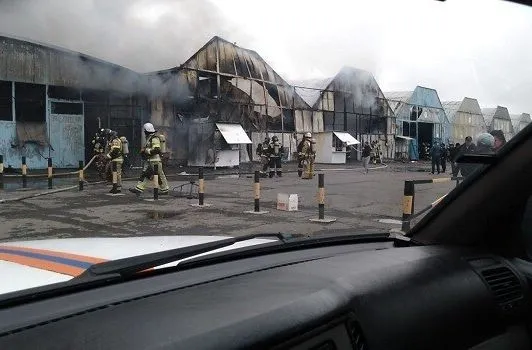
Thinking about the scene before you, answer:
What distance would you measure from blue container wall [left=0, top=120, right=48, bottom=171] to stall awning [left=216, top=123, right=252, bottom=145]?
683 centimetres

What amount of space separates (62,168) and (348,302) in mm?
16924

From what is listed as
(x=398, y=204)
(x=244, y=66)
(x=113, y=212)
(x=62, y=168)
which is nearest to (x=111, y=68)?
(x=62, y=168)

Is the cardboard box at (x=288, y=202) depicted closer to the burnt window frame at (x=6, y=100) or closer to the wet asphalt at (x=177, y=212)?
the wet asphalt at (x=177, y=212)

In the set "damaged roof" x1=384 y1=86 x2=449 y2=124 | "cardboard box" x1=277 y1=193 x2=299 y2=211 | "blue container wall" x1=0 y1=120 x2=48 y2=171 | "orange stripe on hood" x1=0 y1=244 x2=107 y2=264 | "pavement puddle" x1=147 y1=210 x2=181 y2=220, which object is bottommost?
"pavement puddle" x1=147 y1=210 x2=181 y2=220

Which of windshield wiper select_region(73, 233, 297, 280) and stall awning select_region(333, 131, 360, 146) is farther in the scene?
stall awning select_region(333, 131, 360, 146)

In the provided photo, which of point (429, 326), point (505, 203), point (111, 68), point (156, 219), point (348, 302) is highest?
point (111, 68)

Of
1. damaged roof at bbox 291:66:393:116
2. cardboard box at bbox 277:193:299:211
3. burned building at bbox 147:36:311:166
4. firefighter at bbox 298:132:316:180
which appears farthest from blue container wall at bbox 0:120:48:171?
damaged roof at bbox 291:66:393:116

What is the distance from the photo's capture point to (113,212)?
7762 millimetres

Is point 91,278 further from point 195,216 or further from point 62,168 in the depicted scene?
point 62,168

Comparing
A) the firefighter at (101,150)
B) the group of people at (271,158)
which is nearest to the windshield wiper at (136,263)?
the firefighter at (101,150)

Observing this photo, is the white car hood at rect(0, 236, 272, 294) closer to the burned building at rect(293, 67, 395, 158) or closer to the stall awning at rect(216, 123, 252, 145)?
the stall awning at rect(216, 123, 252, 145)

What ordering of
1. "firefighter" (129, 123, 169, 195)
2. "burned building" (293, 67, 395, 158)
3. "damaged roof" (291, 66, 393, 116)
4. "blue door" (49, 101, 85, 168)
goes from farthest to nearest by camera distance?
"burned building" (293, 67, 395, 158), "damaged roof" (291, 66, 393, 116), "blue door" (49, 101, 85, 168), "firefighter" (129, 123, 169, 195)

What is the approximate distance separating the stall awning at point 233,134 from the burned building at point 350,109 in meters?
5.59

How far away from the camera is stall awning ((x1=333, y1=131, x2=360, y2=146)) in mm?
25812
